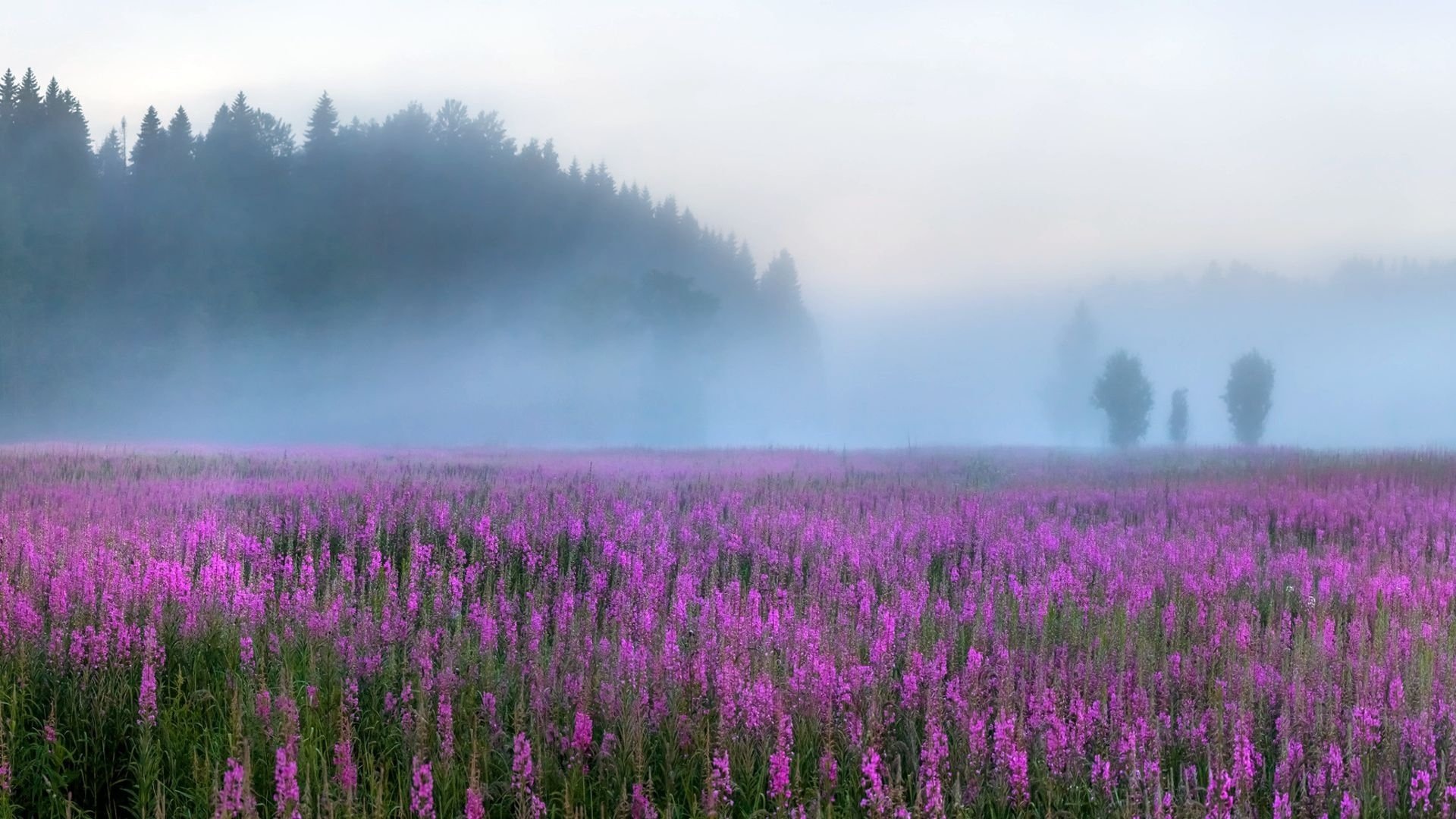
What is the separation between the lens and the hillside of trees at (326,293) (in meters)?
42.5

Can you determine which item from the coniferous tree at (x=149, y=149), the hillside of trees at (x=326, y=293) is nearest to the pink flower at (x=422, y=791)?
the hillside of trees at (x=326, y=293)

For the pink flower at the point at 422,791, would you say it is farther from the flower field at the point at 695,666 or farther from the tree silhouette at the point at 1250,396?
the tree silhouette at the point at 1250,396

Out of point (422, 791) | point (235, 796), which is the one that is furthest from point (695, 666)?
point (235, 796)

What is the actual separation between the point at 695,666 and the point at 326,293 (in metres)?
53.0

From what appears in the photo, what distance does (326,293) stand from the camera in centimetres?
5222

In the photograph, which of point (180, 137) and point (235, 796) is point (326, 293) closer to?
point (180, 137)

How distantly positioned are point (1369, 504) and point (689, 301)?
1758 inches

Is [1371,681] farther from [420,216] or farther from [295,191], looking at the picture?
[420,216]

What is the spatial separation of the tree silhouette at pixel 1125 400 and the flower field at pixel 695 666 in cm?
5468

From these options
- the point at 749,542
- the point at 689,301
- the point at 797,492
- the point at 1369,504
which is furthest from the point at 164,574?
the point at 689,301

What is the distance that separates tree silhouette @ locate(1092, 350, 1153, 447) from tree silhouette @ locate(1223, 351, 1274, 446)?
188 inches

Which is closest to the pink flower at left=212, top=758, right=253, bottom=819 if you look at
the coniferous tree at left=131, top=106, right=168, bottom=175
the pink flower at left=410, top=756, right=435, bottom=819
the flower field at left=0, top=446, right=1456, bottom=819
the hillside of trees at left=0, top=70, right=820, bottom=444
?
the flower field at left=0, top=446, right=1456, bottom=819

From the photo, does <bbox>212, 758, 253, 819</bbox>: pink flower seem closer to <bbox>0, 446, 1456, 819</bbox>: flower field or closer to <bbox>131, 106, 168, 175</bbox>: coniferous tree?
<bbox>0, 446, 1456, 819</bbox>: flower field

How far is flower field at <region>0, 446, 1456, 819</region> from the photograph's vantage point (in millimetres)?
3408
